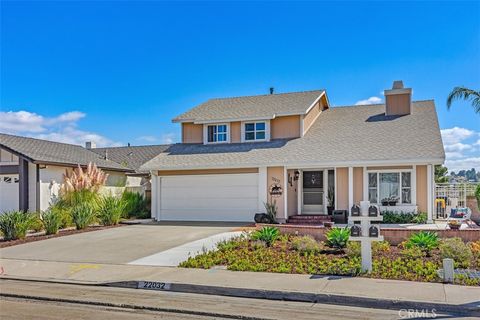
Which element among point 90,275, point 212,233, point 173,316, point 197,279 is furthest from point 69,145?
point 173,316

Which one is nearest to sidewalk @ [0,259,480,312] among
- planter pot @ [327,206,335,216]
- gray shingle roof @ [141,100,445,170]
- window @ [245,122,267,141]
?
gray shingle roof @ [141,100,445,170]

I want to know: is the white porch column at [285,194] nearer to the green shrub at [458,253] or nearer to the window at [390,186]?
the window at [390,186]

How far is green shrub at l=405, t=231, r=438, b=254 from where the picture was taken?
36.7 feet

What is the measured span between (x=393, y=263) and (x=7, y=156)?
1867 cm

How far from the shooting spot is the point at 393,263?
32.4 ft

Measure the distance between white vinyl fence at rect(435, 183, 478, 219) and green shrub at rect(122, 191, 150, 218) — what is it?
14336 mm

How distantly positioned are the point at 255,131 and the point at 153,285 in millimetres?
14175

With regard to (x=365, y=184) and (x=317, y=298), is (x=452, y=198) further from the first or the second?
(x=317, y=298)

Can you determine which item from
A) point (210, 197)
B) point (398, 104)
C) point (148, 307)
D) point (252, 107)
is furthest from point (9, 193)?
point (398, 104)

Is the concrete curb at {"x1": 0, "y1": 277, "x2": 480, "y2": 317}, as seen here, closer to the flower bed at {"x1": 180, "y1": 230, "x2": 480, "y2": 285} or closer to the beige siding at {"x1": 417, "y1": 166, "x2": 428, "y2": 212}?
the flower bed at {"x1": 180, "y1": 230, "x2": 480, "y2": 285}

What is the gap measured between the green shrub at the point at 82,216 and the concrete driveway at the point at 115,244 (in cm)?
115

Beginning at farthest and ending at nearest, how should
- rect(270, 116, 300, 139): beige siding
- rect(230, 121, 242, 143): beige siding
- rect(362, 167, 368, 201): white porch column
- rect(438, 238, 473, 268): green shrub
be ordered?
rect(230, 121, 242, 143): beige siding < rect(270, 116, 300, 139): beige siding < rect(362, 167, 368, 201): white porch column < rect(438, 238, 473, 268): green shrub

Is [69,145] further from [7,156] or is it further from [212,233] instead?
[212,233]

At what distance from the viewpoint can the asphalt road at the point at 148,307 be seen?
6887mm
